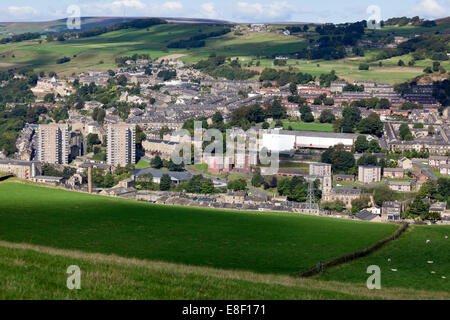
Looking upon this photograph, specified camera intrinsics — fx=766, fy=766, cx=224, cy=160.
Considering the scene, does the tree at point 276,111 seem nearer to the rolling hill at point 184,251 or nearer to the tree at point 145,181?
the tree at point 145,181

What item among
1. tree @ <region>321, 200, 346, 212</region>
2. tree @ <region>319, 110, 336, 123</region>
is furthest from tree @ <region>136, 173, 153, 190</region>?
tree @ <region>319, 110, 336, 123</region>

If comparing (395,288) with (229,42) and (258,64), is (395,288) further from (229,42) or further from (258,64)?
(229,42)

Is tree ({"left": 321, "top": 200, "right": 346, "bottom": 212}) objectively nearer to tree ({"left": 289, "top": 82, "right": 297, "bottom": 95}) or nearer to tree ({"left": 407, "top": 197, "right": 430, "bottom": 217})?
tree ({"left": 407, "top": 197, "right": 430, "bottom": 217})

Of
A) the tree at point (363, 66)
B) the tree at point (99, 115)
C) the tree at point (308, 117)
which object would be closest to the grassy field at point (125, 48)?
the tree at point (363, 66)

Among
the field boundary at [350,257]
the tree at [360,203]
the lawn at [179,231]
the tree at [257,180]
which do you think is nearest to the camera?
the field boundary at [350,257]

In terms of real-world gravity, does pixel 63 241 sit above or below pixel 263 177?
above

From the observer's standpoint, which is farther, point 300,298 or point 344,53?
point 344,53
